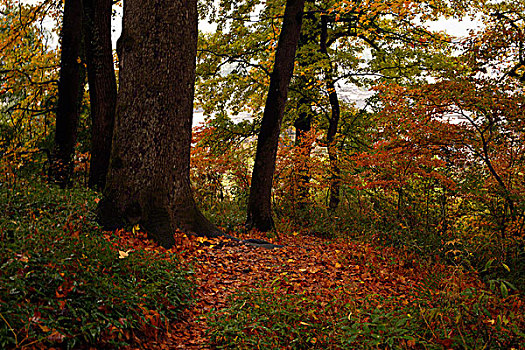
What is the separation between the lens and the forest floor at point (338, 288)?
3357mm

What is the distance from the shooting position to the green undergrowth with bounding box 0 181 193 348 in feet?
8.31

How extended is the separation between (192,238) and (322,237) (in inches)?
158

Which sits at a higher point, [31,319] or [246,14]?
[246,14]

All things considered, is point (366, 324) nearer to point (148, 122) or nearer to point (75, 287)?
point (75, 287)

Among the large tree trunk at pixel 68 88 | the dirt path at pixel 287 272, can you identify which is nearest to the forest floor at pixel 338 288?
the dirt path at pixel 287 272

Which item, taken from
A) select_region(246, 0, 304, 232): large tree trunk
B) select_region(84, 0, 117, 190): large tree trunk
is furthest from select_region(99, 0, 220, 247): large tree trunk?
select_region(246, 0, 304, 232): large tree trunk

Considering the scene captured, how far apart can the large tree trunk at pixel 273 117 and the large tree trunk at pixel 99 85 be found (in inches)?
129

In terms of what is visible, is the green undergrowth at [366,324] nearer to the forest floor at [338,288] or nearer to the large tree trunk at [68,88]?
the forest floor at [338,288]

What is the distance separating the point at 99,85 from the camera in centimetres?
744

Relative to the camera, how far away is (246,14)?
1158 cm

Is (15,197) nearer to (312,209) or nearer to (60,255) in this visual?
(60,255)

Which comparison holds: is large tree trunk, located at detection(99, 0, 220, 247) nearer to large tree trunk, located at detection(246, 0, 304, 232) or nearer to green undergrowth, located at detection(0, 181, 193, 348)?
green undergrowth, located at detection(0, 181, 193, 348)

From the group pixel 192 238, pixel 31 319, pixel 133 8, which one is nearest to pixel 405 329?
pixel 31 319

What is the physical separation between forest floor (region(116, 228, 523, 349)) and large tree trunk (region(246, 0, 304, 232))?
1.54 meters
